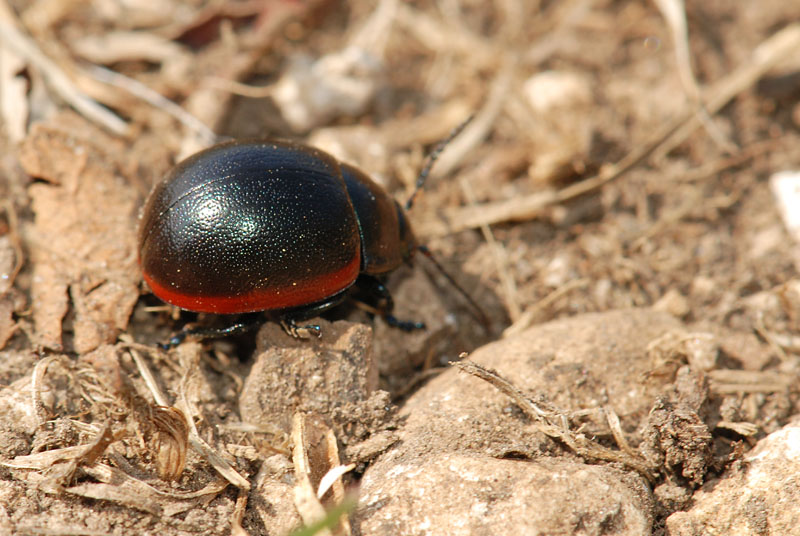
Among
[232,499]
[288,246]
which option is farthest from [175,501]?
[288,246]

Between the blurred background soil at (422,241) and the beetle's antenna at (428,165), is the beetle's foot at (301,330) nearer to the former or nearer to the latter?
the blurred background soil at (422,241)

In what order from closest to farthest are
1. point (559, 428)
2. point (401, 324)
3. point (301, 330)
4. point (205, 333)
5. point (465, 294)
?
1. point (559, 428)
2. point (301, 330)
3. point (205, 333)
4. point (401, 324)
5. point (465, 294)

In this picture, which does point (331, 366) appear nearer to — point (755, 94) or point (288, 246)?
point (288, 246)

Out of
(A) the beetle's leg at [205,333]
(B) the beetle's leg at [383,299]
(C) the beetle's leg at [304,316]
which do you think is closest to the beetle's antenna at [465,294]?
(B) the beetle's leg at [383,299]

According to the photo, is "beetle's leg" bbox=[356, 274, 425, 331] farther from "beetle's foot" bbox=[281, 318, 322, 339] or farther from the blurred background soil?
"beetle's foot" bbox=[281, 318, 322, 339]

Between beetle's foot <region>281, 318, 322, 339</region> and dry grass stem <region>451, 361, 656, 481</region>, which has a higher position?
beetle's foot <region>281, 318, 322, 339</region>

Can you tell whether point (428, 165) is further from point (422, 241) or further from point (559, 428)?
point (559, 428)

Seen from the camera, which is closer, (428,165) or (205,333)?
(205,333)

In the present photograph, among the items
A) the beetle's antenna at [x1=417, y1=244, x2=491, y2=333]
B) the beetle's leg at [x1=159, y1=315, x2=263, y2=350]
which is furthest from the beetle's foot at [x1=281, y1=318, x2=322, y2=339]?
the beetle's antenna at [x1=417, y1=244, x2=491, y2=333]

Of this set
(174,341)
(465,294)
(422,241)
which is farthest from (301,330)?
(422,241)
